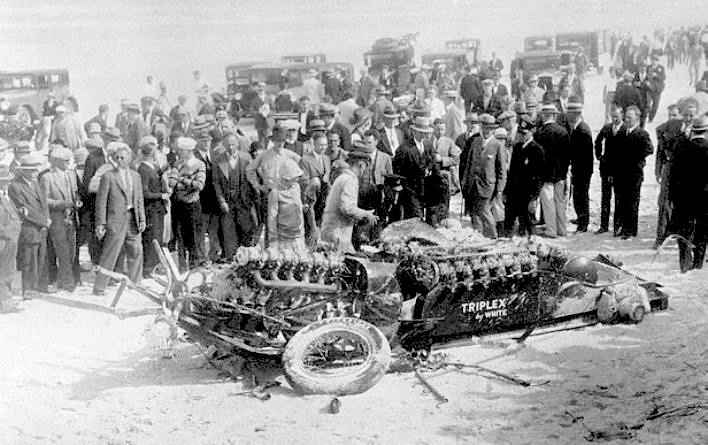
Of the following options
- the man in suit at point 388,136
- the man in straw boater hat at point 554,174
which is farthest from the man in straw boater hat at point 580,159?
the man in suit at point 388,136

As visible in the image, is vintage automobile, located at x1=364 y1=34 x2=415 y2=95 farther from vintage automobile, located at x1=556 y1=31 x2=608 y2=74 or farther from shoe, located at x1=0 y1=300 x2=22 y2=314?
shoe, located at x1=0 y1=300 x2=22 y2=314

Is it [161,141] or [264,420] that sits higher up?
[161,141]

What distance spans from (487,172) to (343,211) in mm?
3267

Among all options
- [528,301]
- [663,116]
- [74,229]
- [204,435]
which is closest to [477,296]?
[528,301]

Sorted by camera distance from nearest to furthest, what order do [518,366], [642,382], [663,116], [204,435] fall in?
[204,435] < [642,382] < [518,366] < [663,116]

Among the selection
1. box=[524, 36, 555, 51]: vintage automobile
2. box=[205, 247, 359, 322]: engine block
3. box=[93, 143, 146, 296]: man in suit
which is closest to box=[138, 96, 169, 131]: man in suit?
box=[93, 143, 146, 296]: man in suit

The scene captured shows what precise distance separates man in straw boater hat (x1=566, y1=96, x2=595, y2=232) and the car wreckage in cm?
393

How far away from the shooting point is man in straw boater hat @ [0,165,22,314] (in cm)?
828

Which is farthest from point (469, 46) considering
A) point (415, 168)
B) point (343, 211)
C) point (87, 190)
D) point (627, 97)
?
point (343, 211)

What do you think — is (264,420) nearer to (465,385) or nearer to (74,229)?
(465,385)

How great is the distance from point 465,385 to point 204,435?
7.14 feet

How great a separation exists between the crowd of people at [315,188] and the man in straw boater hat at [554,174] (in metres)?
0.02

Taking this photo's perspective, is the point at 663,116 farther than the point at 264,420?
Yes

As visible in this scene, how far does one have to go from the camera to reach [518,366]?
6.58 m
